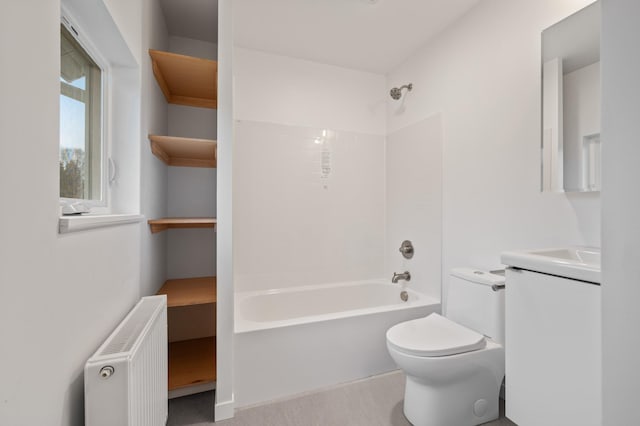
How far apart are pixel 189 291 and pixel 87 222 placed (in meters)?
1.09

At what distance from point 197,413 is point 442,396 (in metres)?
1.36

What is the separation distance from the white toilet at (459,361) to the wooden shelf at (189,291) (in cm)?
110

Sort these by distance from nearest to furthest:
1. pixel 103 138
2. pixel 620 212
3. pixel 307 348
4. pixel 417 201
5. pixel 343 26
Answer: pixel 620 212, pixel 103 138, pixel 307 348, pixel 343 26, pixel 417 201

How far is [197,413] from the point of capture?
1.63m

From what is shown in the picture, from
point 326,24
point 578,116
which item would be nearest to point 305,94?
point 326,24

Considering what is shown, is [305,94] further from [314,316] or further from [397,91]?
[314,316]

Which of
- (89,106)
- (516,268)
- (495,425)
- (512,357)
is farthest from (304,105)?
(495,425)

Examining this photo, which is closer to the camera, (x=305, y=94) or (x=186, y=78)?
(x=186, y=78)

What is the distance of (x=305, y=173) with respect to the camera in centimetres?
261

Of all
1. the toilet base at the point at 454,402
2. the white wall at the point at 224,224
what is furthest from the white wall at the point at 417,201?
the white wall at the point at 224,224

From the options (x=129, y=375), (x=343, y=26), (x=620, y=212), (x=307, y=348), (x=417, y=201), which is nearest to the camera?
(x=620, y=212)

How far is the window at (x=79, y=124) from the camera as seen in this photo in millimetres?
1034

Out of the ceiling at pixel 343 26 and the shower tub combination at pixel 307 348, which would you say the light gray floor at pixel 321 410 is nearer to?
the shower tub combination at pixel 307 348

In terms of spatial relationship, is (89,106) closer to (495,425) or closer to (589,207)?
(589,207)
